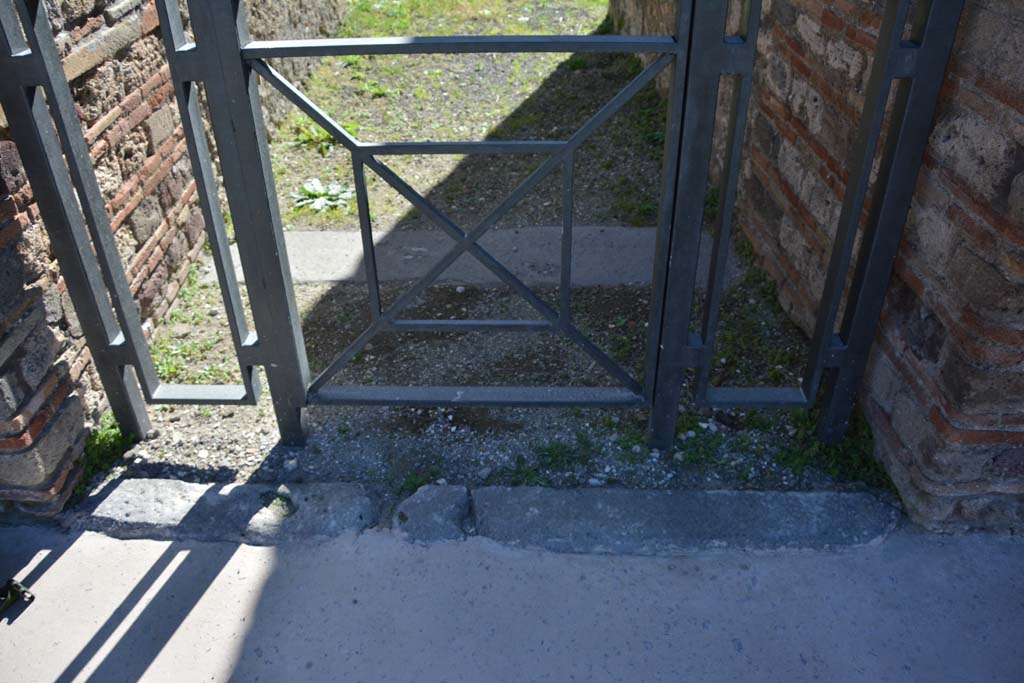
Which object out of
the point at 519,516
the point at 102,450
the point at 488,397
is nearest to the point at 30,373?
A: the point at 102,450

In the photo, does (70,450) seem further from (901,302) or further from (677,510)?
(901,302)

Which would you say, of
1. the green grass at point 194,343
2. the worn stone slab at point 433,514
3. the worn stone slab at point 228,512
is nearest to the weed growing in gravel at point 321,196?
the green grass at point 194,343

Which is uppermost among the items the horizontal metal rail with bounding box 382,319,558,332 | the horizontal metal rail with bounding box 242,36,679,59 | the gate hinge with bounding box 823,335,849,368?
the horizontal metal rail with bounding box 242,36,679,59

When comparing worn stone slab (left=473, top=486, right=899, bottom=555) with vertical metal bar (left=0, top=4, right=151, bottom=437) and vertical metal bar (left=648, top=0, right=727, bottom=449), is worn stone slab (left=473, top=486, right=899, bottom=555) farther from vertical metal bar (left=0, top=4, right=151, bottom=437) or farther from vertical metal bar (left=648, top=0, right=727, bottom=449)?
vertical metal bar (left=0, top=4, right=151, bottom=437)

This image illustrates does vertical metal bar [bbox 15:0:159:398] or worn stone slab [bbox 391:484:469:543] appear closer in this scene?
vertical metal bar [bbox 15:0:159:398]

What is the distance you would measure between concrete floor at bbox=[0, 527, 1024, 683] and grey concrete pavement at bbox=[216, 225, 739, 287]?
1717mm

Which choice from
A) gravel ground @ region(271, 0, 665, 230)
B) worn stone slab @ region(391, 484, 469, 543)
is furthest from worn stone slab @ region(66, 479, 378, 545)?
gravel ground @ region(271, 0, 665, 230)

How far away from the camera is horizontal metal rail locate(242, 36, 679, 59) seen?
208 centimetres

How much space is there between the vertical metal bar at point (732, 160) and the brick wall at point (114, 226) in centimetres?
200

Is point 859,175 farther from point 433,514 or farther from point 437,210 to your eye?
point 433,514

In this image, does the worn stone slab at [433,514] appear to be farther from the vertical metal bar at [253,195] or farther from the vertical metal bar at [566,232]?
the vertical metal bar at [566,232]

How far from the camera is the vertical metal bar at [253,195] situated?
211 cm

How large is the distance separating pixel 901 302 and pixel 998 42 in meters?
0.81

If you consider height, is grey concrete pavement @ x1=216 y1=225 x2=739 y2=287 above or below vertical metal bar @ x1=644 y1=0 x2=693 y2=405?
below
